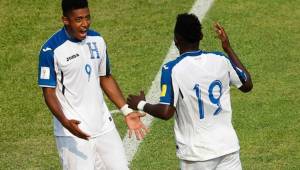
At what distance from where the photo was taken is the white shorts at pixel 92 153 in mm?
9680

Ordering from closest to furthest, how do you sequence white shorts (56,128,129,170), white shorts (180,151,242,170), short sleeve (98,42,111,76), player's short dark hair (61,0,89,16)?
white shorts (180,151,242,170) < player's short dark hair (61,0,89,16) < white shorts (56,128,129,170) < short sleeve (98,42,111,76)

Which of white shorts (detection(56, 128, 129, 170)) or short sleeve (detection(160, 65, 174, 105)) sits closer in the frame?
short sleeve (detection(160, 65, 174, 105))

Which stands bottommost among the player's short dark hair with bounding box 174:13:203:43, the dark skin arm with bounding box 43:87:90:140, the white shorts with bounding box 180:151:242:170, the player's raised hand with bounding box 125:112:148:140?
the white shorts with bounding box 180:151:242:170

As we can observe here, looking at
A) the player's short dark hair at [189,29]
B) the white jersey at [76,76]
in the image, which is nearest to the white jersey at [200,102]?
the player's short dark hair at [189,29]

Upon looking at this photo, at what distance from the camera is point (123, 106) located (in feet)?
32.8

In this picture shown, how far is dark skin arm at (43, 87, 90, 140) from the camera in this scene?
9.26m

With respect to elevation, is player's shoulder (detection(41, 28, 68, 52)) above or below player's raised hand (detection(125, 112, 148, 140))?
above

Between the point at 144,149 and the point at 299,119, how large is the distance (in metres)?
2.38

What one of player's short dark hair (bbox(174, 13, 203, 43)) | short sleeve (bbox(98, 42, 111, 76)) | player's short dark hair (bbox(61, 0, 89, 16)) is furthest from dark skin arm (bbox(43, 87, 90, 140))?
player's short dark hair (bbox(174, 13, 203, 43))

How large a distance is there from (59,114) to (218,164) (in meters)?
1.71

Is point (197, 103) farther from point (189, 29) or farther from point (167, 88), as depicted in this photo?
point (189, 29)

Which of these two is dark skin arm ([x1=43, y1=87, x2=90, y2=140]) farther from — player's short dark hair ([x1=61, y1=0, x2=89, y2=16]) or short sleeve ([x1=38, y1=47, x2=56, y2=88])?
player's short dark hair ([x1=61, y1=0, x2=89, y2=16])

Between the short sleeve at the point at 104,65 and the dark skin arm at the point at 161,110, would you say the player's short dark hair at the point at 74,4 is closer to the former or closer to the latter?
the short sleeve at the point at 104,65

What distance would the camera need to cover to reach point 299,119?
13.2 meters
